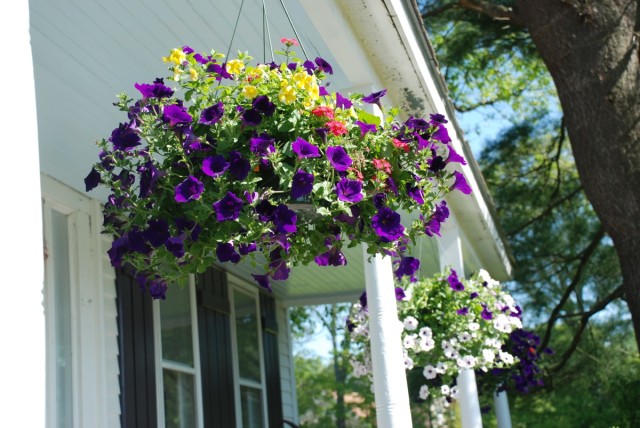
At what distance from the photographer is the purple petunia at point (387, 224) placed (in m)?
2.39

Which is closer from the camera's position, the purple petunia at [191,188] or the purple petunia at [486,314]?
the purple petunia at [191,188]

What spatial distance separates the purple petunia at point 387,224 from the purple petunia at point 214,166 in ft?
1.53

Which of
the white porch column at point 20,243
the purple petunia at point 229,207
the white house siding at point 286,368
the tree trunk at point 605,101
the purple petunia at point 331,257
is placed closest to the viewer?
the white porch column at point 20,243

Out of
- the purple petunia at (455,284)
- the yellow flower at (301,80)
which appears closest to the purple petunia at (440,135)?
the yellow flower at (301,80)

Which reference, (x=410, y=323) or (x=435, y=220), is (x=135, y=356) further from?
(x=435, y=220)

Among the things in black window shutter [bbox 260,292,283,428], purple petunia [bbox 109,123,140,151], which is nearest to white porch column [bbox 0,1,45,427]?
purple petunia [bbox 109,123,140,151]

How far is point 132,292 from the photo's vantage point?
5145mm

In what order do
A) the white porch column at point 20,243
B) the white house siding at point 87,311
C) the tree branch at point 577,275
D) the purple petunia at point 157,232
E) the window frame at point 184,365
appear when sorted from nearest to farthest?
the white porch column at point 20,243 < the purple petunia at point 157,232 < the white house siding at point 87,311 < the window frame at point 184,365 < the tree branch at point 577,275

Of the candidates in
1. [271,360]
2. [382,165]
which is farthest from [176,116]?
[271,360]

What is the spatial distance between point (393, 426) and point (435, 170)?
1.18 metres

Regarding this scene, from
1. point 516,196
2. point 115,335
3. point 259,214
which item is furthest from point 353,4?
point 516,196

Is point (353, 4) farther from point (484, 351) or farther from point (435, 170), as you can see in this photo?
point (484, 351)

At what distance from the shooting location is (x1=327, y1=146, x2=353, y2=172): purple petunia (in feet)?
7.50

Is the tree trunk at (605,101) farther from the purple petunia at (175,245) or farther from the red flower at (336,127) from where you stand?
the purple petunia at (175,245)
